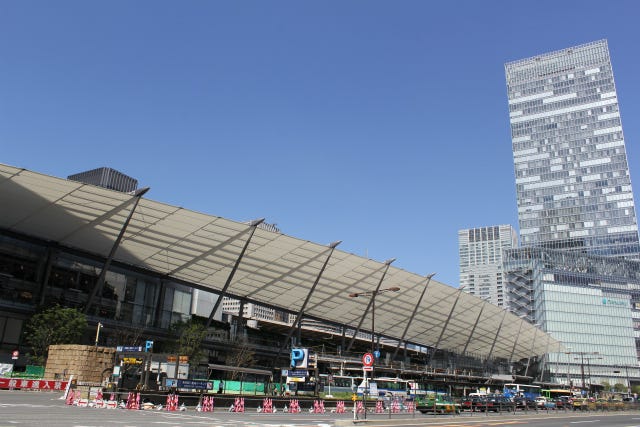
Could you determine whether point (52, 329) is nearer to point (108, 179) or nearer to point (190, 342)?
point (190, 342)

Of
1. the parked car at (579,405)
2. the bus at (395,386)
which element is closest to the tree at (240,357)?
the bus at (395,386)

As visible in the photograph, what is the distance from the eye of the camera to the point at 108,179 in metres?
165

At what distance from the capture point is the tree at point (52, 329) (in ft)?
154

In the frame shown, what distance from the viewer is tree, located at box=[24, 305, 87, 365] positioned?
47.0m

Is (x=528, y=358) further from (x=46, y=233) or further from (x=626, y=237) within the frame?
(x=46, y=233)

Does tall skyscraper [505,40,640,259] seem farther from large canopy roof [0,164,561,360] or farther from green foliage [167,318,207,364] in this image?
green foliage [167,318,207,364]

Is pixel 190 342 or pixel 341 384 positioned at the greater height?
pixel 190 342

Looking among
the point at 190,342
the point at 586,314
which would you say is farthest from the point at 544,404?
the point at 586,314

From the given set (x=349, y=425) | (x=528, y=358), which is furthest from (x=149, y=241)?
(x=528, y=358)

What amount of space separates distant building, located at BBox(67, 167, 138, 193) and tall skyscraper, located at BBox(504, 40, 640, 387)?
4961 inches

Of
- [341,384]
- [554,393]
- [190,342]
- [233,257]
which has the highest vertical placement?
[233,257]

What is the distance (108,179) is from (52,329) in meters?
127

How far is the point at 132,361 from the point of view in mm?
30547

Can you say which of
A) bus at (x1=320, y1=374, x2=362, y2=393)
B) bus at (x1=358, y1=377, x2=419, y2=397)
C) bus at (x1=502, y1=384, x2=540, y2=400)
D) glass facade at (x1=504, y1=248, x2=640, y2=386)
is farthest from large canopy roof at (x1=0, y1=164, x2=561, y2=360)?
glass facade at (x1=504, y1=248, x2=640, y2=386)
